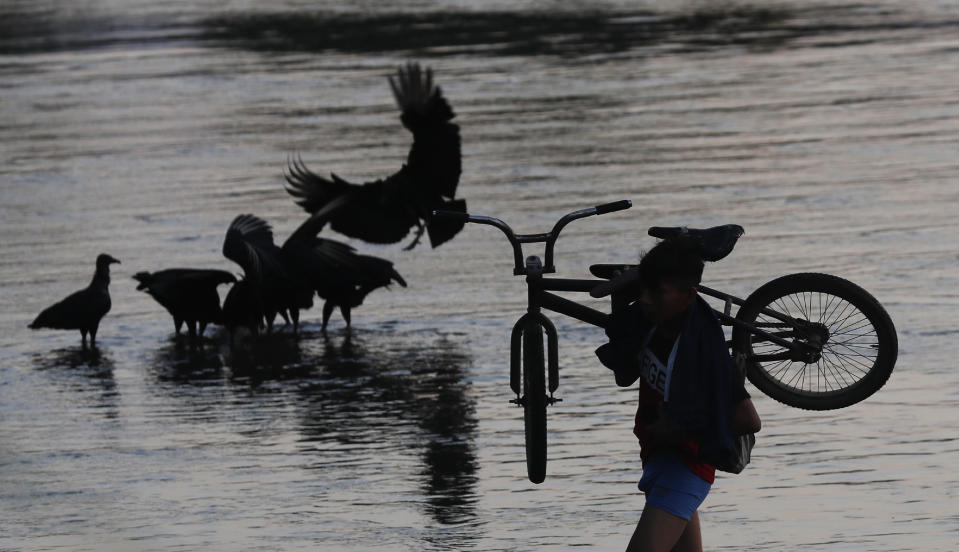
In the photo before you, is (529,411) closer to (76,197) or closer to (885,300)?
(885,300)

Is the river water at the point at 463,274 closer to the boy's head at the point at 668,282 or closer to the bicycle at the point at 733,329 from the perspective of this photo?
the bicycle at the point at 733,329

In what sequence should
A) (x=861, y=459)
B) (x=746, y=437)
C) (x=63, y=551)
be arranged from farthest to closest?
(x=861, y=459) < (x=63, y=551) < (x=746, y=437)

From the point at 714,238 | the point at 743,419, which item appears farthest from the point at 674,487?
the point at 714,238

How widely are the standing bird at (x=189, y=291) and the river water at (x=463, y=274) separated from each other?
0.19 m

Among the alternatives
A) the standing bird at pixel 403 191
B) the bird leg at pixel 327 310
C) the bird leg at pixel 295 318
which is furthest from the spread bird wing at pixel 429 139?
the bird leg at pixel 295 318

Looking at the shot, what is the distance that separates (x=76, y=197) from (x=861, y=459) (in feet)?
32.2

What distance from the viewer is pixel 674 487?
5238 mm

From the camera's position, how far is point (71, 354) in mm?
10594

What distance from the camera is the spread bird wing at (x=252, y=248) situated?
34.6 ft

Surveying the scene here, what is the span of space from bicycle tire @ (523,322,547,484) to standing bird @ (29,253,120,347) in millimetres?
4783

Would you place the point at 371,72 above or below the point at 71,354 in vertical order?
above

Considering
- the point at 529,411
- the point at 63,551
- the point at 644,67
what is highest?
the point at 644,67

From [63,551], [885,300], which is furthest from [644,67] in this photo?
[63,551]

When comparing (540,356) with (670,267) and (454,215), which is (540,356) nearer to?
(454,215)
